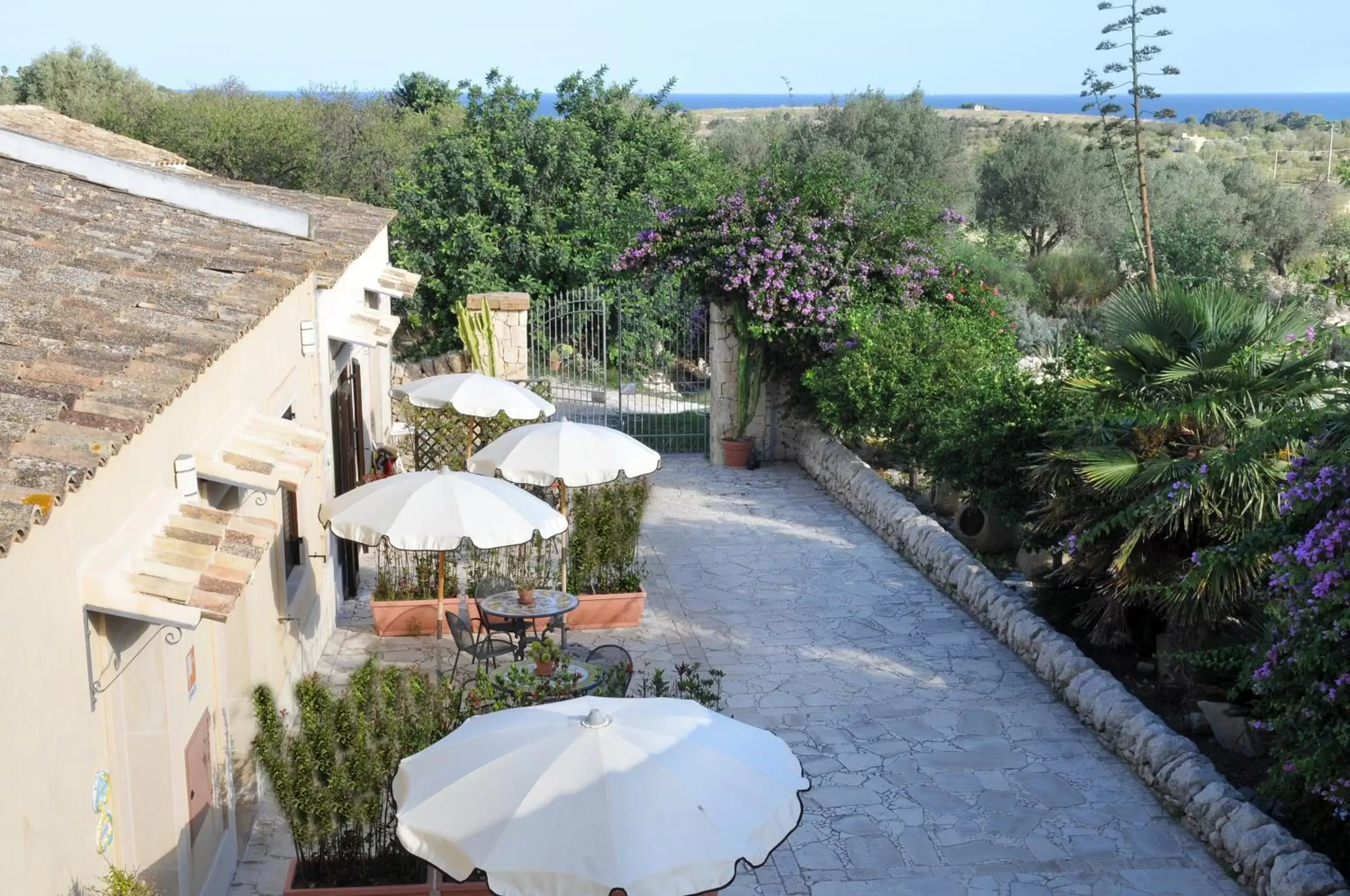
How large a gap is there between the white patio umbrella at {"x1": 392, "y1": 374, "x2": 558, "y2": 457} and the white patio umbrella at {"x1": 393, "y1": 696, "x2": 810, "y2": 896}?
7451mm

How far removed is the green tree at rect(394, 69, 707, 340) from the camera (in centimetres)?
2594

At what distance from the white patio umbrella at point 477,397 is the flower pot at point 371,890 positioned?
21.5ft

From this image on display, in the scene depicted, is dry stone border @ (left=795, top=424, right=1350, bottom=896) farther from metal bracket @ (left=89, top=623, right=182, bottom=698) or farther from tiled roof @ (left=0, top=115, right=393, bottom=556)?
tiled roof @ (left=0, top=115, right=393, bottom=556)

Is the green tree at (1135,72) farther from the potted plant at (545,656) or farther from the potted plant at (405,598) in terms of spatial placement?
the potted plant at (545,656)

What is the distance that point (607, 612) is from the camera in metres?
12.4

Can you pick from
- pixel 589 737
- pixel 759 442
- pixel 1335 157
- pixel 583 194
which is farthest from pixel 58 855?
pixel 1335 157

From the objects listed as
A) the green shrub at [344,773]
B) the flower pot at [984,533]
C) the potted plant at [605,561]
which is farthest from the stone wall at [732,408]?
the green shrub at [344,773]

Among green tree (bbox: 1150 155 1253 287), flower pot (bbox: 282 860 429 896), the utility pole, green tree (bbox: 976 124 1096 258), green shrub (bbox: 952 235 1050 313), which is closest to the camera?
flower pot (bbox: 282 860 429 896)

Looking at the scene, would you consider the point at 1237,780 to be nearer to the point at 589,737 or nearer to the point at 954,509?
the point at 589,737

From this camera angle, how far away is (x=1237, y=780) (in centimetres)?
914

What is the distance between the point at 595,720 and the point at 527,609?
517cm

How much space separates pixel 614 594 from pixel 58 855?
7742mm

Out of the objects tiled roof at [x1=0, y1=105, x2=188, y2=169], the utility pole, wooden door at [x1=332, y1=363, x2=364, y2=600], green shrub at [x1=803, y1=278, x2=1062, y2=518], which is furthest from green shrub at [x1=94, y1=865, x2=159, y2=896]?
the utility pole

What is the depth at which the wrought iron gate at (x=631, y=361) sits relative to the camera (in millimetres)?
20859
